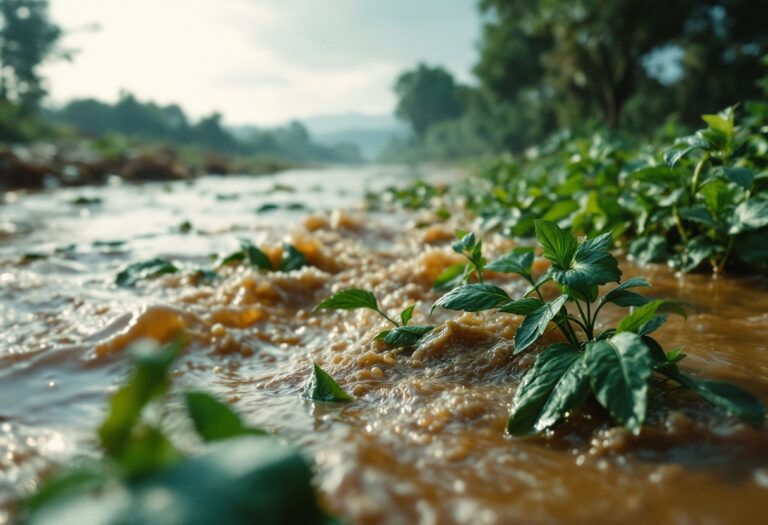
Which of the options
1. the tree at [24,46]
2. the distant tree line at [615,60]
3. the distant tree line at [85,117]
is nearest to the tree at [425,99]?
the distant tree line at [85,117]

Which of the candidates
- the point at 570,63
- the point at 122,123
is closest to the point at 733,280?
the point at 570,63

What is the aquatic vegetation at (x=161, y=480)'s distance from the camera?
55 centimetres

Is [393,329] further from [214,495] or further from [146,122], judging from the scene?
[146,122]

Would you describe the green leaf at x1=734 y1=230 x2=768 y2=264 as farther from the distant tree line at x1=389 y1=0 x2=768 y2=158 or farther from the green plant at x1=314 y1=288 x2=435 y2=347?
the distant tree line at x1=389 y1=0 x2=768 y2=158

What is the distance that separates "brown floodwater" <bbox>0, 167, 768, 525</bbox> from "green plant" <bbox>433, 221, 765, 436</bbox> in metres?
0.06

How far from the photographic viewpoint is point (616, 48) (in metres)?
15.8

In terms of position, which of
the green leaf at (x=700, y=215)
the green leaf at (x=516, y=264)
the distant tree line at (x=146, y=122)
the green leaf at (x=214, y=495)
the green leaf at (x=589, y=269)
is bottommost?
the green leaf at (x=214, y=495)

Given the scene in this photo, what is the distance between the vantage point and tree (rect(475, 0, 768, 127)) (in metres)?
14.7

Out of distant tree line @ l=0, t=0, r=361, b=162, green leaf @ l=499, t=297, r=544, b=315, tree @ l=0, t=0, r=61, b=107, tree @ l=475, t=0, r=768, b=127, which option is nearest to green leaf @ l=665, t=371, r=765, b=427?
green leaf @ l=499, t=297, r=544, b=315

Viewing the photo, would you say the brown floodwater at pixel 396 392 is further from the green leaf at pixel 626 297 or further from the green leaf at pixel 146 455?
the green leaf at pixel 146 455

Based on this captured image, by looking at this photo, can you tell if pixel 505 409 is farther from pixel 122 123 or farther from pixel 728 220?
pixel 122 123

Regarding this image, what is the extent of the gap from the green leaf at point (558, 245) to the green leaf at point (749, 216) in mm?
1186

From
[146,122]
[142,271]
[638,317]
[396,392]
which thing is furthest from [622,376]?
[146,122]

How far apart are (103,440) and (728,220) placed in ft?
7.95
